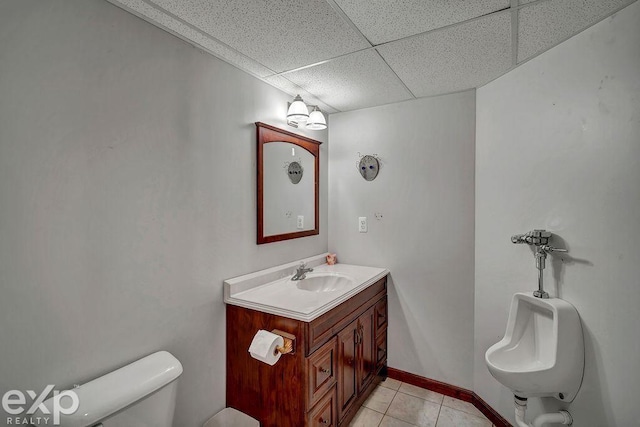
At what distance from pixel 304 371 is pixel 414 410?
1125 mm

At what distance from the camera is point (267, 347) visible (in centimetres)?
144

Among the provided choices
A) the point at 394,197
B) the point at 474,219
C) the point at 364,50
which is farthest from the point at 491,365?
the point at 364,50

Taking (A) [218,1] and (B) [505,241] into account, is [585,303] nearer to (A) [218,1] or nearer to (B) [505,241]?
(B) [505,241]

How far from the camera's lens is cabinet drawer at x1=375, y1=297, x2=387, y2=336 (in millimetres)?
2305

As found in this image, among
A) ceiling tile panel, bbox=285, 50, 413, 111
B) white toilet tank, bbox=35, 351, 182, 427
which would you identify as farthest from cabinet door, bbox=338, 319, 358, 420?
ceiling tile panel, bbox=285, 50, 413, 111

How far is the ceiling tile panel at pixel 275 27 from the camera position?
1254 millimetres

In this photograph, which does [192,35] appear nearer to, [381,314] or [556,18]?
[556,18]

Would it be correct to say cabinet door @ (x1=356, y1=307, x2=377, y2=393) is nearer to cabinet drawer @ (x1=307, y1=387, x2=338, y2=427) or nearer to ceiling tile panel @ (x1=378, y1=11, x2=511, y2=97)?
cabinet drawer @ (x1=307, y1=387, x2=338, y2=427)

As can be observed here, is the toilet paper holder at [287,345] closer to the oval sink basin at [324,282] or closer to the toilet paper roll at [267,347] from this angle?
the toilet paper roll at [267,347]

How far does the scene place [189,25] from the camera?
1391mm

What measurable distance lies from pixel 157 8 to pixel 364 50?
1.00 m

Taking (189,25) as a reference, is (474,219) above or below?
below

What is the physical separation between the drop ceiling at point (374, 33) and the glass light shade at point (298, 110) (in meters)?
0.14

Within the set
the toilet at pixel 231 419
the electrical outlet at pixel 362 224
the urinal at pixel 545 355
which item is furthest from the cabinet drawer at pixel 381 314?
the toilet at pixel 231 419
